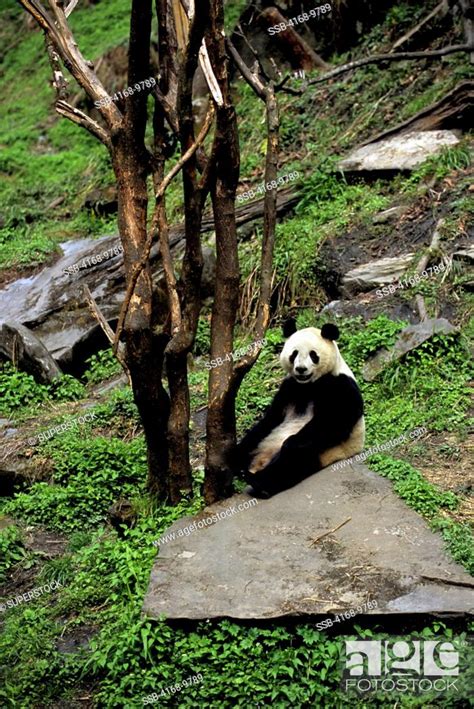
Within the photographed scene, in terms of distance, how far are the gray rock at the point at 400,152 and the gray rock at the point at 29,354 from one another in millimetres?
4192

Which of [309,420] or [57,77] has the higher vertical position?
[57,77]

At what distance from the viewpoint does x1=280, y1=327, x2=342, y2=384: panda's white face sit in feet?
19.5

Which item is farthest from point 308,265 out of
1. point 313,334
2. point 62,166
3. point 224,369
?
point 62,166

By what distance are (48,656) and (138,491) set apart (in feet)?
5.65

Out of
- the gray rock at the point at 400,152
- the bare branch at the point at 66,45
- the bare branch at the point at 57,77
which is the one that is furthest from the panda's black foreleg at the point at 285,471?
the gray rock at the point at 400,152

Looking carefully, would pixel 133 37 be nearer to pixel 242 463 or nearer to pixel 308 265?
pixel 242 463

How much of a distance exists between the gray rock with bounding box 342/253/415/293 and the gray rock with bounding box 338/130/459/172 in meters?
1.50

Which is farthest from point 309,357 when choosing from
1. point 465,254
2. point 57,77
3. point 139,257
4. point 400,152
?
point 400,152

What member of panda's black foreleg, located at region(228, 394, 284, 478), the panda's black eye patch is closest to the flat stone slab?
panda's black foreleg, located at region(228, 394, 284, 478)

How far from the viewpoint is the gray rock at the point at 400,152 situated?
A: 9969mm

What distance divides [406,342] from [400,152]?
3406mm

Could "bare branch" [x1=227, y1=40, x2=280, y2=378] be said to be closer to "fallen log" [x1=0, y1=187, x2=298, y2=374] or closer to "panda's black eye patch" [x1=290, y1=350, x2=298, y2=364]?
"panda's black eye patch" [x1=290, y1=350, x2=298, y2=364]

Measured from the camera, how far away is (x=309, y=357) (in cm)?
594

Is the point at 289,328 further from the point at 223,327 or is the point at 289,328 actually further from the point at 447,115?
the point at 447,115
